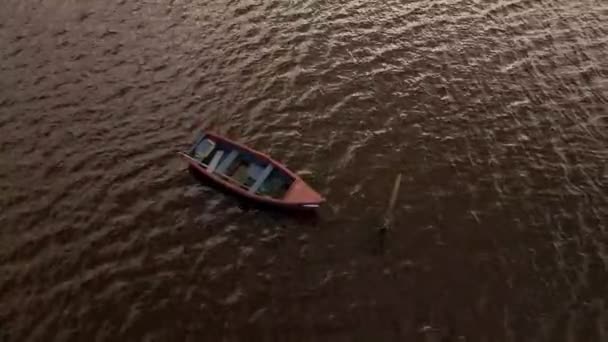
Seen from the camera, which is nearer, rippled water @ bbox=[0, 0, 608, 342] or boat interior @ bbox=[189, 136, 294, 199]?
rippled water @ bbox=[0, 0, 608, 342]

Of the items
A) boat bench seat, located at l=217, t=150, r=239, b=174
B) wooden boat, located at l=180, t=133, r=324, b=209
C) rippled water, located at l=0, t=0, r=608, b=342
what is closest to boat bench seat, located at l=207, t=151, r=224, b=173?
wooden boat, located at l=180, t=133, r=324, b=209

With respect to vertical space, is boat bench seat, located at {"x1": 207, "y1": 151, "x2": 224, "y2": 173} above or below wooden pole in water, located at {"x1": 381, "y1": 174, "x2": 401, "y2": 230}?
above

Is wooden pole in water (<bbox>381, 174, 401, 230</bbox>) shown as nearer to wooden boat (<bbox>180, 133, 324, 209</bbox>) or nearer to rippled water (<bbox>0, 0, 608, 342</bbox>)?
rippled water (<bbox>0, 0, 608, 342</bbox>)

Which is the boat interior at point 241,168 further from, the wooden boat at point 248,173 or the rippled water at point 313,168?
the rippled water at point 313,168

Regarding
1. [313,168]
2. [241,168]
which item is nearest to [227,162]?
[241,168]

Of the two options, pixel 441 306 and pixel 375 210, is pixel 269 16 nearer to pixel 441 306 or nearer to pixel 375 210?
pixel 375 210

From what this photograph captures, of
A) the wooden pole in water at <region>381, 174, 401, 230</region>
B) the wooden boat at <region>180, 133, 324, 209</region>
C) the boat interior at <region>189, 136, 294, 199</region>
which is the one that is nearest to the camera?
the wooden pole in water at <region>381, 174, 401, 230</region>

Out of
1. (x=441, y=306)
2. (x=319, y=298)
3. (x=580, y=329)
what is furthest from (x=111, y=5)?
(x=580, y=329)
